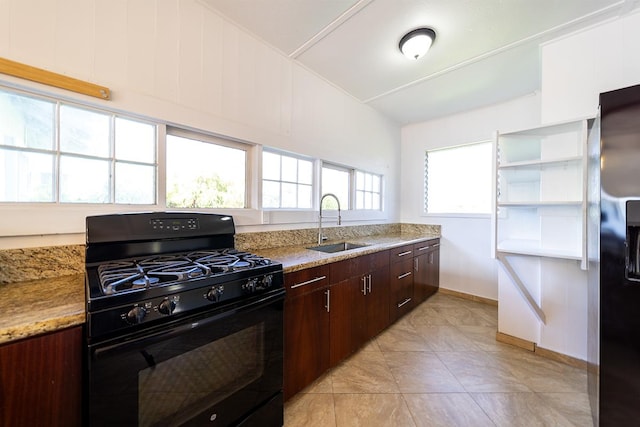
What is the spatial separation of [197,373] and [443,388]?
1606mm

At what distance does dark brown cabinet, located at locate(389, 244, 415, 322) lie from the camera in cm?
242

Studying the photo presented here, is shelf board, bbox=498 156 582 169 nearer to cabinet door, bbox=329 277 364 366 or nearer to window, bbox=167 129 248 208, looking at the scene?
cabinet door, bbox=329 277 364 366

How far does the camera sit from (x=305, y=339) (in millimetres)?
1535

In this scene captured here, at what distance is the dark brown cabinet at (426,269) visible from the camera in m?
2.88

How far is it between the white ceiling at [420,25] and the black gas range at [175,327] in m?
1.64

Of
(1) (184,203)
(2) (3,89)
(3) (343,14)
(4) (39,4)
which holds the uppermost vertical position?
(3) (343,14)

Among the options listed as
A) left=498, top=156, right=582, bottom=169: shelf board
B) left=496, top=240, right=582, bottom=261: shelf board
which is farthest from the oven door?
left=498, top=156, right=582, bottom=169: shelf board

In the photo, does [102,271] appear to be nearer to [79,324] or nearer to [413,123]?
[79,324]

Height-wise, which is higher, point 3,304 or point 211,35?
point 211,35

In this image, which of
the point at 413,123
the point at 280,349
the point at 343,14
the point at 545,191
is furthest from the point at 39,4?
the point at 413,123

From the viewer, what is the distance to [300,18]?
178cm

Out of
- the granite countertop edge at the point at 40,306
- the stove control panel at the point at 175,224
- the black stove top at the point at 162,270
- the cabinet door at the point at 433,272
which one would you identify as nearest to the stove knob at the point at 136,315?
the black stove top at the point at 162,270

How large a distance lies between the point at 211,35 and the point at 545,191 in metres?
2.91

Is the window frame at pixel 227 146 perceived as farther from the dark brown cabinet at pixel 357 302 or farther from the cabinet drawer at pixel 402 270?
the cabinet drawer at pixel 402 270
